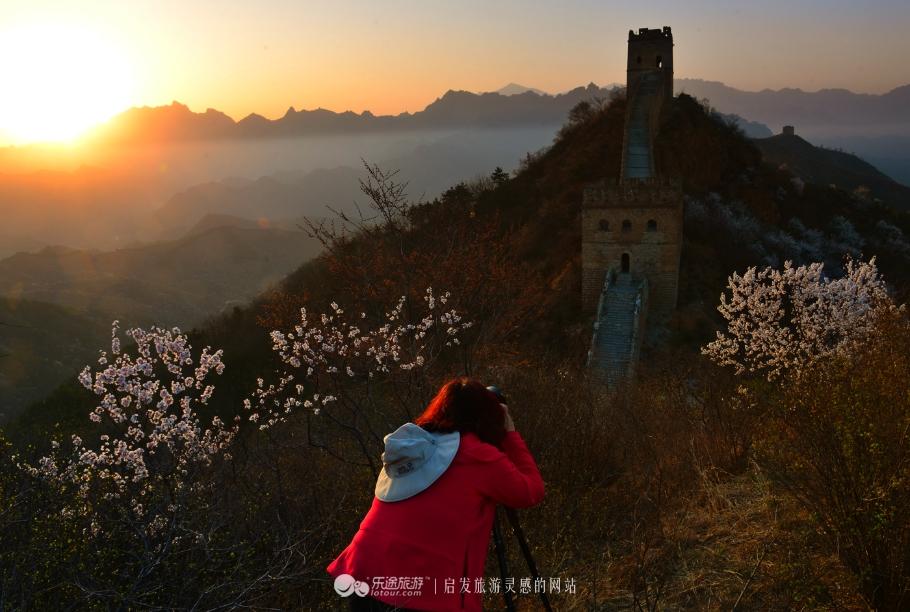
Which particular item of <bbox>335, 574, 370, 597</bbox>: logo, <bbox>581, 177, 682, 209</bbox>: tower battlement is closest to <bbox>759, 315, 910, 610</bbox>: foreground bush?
<bbox>335, 574, 370, 597</bbox>: logo

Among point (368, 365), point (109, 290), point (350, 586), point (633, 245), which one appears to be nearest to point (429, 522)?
point (350, 586)

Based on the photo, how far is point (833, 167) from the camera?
9481 centimetres

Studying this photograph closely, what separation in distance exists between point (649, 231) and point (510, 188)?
64.3 ft

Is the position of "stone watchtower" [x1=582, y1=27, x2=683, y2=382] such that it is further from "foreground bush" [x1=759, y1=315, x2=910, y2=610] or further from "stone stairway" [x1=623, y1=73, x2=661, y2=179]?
"foreground bush" [x1=759, y1=315, x2=910, y2=610]

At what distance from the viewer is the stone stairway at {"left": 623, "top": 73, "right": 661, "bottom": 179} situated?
99.8 feet

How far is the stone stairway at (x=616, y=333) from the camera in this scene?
62.6ft

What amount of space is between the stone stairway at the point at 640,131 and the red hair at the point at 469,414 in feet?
91.2

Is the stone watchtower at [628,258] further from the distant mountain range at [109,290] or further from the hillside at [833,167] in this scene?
the hillside at [833,167]

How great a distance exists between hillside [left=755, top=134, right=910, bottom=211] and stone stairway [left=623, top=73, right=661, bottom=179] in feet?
170

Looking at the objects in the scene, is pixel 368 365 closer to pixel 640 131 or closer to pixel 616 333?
pixel 616 333

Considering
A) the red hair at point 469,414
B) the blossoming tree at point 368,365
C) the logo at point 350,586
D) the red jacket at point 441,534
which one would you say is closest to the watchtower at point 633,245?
the blossoming tree at point 368,365

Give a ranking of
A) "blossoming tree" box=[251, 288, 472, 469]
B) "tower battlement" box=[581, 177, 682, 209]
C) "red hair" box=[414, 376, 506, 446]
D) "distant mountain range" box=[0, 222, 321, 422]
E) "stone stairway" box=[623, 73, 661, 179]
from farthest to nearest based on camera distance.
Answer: "distant mountain range" box=[0, 222, 321, 422] < "stone stairway" box=[623, 73, 661, 179] < "tower battlement" box=[581, 177, 682, 209] < "blossoming tree" box=[251, 288, 472, 469] < "red hair" box=[414, 376, 506, 446]

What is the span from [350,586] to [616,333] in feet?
59.6

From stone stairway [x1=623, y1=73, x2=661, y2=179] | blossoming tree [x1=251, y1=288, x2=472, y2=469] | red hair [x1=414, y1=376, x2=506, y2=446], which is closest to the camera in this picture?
red hair [x1=414, y1=376, x2=506, y2=446]
